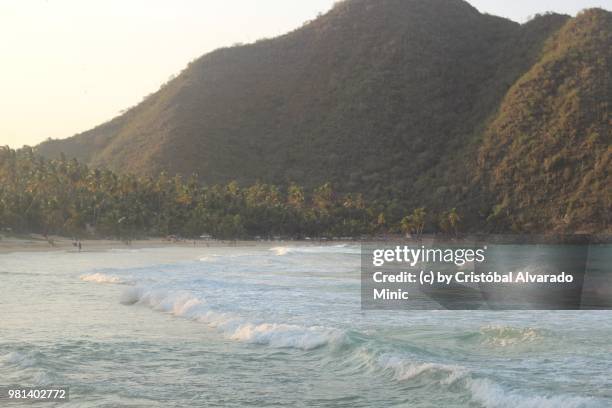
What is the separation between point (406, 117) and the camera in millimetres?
139500

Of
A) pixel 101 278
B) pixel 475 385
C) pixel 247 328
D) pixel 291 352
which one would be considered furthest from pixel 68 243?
pixel 475 385

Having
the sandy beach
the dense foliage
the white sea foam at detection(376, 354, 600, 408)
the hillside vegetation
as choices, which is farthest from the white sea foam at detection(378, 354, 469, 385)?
the hillside vegetation

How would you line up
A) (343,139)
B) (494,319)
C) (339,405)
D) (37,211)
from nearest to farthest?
(339,405), (494,319), (37,211), (343,139)

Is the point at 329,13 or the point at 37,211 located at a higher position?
the point at 329,13

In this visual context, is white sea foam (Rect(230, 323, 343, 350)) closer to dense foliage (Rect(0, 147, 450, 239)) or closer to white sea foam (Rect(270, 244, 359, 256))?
white sea foam (Rect(270, 244, 359, 256))

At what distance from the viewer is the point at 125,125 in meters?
161

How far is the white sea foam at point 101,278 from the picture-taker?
29377mm

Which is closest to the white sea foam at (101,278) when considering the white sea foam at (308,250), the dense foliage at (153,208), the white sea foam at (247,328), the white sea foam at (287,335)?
the white sea foam at (247,328)

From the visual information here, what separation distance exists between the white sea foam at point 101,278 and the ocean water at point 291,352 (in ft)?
18.5

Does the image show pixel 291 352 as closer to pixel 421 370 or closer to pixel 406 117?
pixel 421 370

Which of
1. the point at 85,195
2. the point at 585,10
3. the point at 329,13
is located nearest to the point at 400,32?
the point at 329,13

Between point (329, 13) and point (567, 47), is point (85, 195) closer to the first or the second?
point (567, 47)

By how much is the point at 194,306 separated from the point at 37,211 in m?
55.3

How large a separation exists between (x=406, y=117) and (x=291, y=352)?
127325 mm
